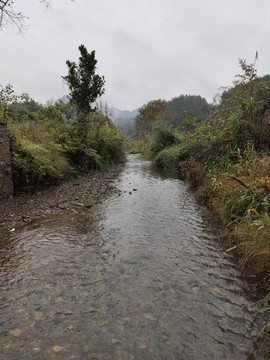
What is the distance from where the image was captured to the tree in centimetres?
1380

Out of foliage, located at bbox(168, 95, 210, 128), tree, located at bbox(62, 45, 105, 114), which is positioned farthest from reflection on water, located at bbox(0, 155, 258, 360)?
foliage, located at bbox(168, 95, 210, 128)

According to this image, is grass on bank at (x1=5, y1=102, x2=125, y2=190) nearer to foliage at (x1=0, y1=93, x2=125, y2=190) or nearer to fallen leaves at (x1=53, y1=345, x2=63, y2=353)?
foliage at (x1=0, y1=93, x2=125, y2=190)

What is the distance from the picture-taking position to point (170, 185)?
379 inches

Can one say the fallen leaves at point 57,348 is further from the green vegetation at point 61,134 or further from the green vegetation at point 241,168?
the green vegetation at point 61,134

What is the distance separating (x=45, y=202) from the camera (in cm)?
633

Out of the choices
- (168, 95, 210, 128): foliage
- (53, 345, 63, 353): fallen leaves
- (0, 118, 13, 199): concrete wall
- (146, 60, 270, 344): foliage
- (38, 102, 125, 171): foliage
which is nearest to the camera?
(53, 345, 63, 353): fallen leaves

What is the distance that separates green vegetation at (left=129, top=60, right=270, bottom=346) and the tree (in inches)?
316

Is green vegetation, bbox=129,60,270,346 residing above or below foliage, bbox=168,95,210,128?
below

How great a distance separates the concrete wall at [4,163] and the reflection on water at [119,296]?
196 cm

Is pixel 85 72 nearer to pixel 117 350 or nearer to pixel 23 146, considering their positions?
pixel 23 146

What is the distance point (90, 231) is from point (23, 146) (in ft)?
12.7

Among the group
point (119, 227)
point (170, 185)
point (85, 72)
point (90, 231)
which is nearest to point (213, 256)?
point (119, 227)

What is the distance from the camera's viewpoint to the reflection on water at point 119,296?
2078 mm

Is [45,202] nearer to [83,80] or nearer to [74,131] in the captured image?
[74,131]
